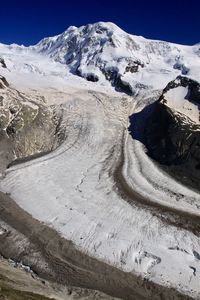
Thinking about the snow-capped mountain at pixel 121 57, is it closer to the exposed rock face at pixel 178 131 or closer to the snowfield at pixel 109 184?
the snowfield at pixel 109 184

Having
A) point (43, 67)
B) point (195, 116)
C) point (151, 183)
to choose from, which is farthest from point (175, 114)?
point (43, 67)

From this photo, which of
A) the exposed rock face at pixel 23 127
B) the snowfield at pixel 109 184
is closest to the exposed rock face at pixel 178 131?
the snowfield at pixel 109 184

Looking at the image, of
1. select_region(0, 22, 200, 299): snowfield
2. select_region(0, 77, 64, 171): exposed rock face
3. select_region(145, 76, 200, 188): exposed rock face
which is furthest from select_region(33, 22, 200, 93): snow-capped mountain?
select_region(0, 77, 64, 171): exposed rock face

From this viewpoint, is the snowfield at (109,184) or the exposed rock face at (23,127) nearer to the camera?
the snowfield at (109,184)

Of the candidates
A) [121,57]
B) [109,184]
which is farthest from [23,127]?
[121,57]

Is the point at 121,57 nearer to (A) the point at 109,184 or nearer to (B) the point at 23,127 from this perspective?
(B) the point at 23,127

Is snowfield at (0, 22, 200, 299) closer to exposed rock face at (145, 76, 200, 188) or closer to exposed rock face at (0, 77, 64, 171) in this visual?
exposed rock face at (145, 76, 200, 188)
